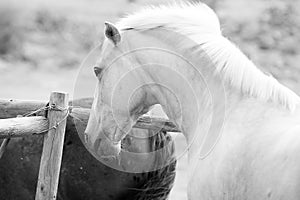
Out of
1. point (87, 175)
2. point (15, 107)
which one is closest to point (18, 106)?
point (15, 107)

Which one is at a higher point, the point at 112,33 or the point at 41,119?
the point at 112,33

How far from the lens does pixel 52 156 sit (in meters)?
3.60

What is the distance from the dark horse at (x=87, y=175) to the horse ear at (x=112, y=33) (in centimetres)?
150

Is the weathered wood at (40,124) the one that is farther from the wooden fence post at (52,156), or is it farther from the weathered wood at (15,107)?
the weathered wood at (15,107)

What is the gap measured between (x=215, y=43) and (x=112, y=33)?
68 cm

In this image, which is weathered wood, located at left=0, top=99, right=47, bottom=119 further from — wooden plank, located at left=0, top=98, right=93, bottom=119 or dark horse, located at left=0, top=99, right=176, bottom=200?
dark horse, located at left=0, top=99, right=176, bottom=200

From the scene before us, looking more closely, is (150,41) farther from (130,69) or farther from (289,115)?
(289,115)

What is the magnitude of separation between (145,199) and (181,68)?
192 centimetres

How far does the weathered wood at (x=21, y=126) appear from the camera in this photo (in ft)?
10.6

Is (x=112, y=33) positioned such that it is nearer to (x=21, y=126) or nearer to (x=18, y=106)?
(x=21, y=126)

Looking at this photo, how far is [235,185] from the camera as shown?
204cm

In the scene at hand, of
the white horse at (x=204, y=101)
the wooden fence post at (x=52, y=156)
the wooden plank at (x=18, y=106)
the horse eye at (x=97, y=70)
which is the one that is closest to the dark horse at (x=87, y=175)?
the wooden plank at (x=18, y=106)

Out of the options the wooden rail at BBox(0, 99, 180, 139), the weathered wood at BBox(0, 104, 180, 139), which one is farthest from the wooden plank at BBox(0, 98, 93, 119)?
the weathered wood at BBox(0, 104, 180, 139)

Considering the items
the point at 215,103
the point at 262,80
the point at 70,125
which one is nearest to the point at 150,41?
the point at 215,103
